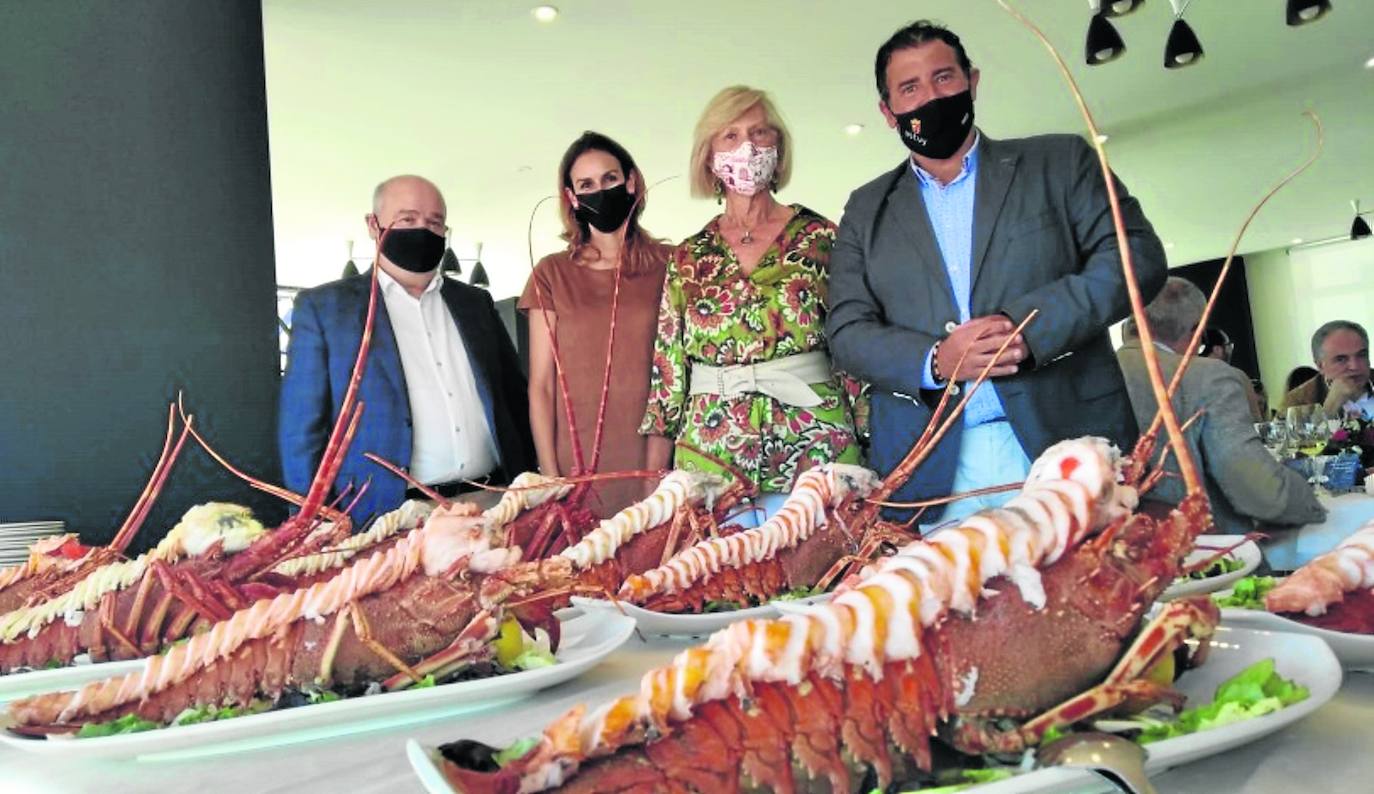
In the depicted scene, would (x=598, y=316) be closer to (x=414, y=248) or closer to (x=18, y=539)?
(x=414, y=248)

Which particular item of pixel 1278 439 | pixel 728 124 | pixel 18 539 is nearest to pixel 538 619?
pixel 728 124

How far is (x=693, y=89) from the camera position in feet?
A: 26.6

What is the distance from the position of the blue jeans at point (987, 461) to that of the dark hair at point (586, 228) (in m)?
1.42

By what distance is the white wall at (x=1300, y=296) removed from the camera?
63.9 ft

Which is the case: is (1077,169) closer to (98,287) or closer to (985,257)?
(985,257)

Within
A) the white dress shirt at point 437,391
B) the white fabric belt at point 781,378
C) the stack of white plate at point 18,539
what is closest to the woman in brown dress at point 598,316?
the white dress shirt at point 437,391

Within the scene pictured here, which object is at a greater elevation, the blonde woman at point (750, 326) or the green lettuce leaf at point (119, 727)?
the blonde woman at point (750, 326)

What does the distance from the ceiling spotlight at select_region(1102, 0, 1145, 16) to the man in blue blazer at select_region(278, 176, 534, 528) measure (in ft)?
13.8

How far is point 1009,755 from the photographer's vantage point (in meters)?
0.90

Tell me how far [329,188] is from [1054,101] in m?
7.24

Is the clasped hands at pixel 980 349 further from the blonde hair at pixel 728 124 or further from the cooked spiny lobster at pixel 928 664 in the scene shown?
the cooked spiny lobster at pixel 928 664

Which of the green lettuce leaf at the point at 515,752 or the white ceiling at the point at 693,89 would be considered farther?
the white ceiling at the point at 693,89

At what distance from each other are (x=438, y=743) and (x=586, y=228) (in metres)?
2.71

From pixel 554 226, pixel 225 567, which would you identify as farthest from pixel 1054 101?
pixel 225 567
